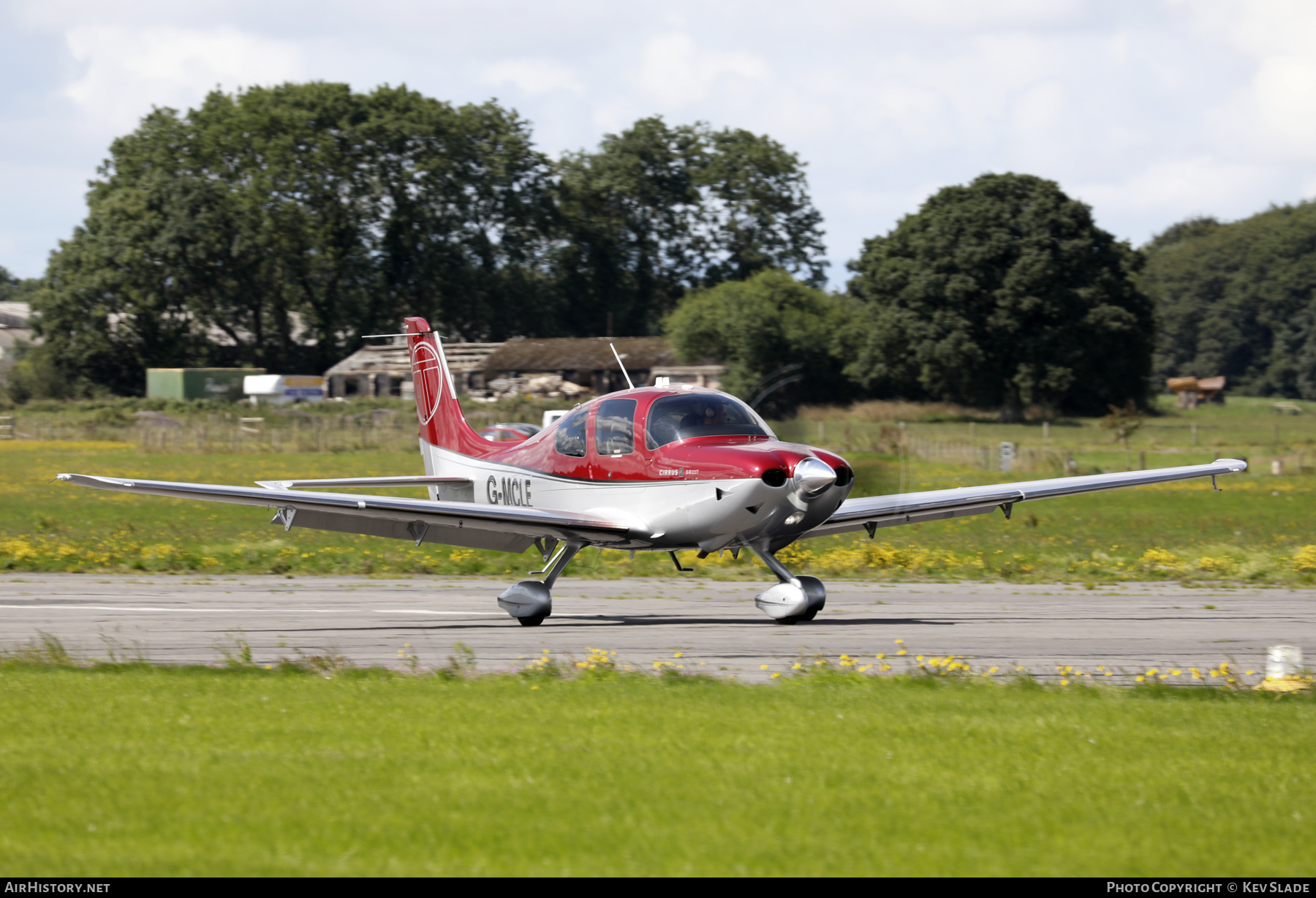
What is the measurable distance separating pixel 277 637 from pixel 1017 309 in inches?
2663

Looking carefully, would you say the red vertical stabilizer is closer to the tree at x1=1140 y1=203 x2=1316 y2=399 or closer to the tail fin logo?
the tail fin logo

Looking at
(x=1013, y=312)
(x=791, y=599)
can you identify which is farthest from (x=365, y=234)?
(x=791, y=599)

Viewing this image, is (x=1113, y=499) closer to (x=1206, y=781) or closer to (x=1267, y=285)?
(x=1206, y=781)

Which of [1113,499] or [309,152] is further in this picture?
[309,152]

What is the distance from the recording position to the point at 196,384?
84062 millimetres

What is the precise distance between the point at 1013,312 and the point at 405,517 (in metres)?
65.9

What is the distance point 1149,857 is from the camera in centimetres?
543

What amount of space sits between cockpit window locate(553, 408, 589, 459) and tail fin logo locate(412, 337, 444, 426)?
13.6ft

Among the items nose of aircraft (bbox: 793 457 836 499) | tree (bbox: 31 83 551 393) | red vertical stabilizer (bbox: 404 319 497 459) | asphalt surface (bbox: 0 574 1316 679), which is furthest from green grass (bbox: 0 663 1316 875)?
tree (bbox: 31 83 551 393)

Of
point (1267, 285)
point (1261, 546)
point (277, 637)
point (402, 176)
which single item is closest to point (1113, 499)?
point (1261, 546)

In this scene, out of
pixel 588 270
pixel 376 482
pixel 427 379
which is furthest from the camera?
pixel 588 270

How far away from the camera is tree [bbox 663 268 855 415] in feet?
240

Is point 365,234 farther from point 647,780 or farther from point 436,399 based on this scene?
point 647,780

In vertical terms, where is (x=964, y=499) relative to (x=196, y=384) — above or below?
below
